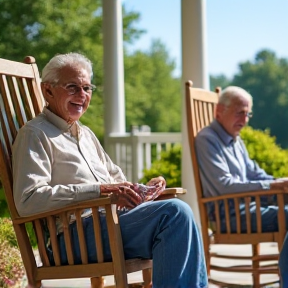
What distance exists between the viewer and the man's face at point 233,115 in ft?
15.8

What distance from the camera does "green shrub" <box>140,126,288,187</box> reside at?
7.48 metres

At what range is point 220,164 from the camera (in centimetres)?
453

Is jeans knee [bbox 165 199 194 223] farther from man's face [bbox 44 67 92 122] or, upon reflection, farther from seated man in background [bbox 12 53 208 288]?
man's face [bbox 44 67 92 122]

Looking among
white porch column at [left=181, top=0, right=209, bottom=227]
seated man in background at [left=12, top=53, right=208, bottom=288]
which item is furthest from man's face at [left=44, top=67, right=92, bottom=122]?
white porch column at [left=181, top=0, right=209, bottom=227]

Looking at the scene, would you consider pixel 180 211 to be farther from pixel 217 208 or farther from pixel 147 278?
pixel 217 208

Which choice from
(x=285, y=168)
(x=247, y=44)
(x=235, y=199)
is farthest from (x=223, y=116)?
(x=247, y=44)

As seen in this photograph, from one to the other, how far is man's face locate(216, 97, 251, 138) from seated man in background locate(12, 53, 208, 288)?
1.50 meters

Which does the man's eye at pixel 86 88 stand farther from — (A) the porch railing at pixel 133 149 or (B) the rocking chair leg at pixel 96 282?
(A) the porch railing at pixel 133 149

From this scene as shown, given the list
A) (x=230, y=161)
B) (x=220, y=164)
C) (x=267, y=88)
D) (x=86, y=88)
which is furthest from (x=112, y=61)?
(x=267, y=88)

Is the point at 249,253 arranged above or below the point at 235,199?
below

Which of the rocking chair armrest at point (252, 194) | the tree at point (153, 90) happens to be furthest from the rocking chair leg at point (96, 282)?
the tree at point (153, 90)

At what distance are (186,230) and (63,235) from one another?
0.51 meters

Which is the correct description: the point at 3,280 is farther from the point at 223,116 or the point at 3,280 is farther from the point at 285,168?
the point at 285,168

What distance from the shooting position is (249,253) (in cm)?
644
